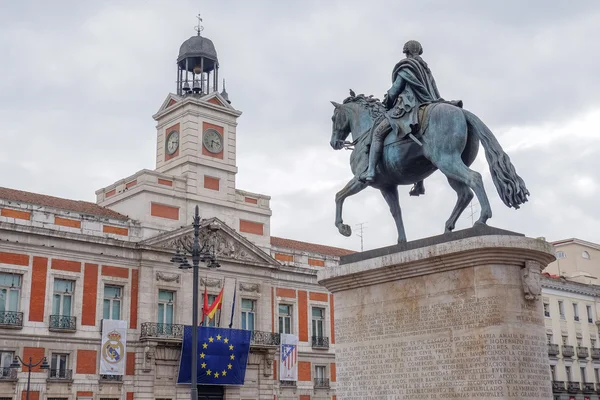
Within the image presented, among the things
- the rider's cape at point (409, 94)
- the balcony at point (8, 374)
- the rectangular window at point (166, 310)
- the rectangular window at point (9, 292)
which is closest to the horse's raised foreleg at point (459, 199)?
the rider's cape at point (409, 94)

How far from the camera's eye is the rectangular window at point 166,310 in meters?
34.8

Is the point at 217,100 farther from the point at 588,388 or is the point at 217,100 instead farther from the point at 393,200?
the point at 393,200

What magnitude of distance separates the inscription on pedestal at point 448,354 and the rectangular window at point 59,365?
24.1 meters

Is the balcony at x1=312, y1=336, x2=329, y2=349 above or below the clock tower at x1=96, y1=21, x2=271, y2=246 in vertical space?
below

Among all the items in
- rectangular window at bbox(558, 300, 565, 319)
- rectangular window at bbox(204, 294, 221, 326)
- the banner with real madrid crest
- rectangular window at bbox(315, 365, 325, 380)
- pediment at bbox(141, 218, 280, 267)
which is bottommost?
rectangular window at bbox(315, 365, 325, 380)

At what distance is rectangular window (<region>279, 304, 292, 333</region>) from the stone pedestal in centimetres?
2972

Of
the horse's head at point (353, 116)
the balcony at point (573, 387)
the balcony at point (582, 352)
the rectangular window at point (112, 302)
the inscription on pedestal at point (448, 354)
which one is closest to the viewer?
the inscription on pedestal at point (448, 354)

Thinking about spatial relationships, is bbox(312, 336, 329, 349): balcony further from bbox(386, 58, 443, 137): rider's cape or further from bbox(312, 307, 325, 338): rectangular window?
bbox(386, 58, 443, 137): rider's cape

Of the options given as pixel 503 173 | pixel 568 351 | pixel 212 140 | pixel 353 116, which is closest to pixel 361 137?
pixel 353 116

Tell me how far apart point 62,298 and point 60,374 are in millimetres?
3101

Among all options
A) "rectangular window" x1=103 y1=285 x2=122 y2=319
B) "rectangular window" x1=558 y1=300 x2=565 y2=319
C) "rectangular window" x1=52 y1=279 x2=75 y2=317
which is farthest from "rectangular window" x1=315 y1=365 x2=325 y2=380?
"rectangular window" x1=558 y1=300 x2=565 y2=319

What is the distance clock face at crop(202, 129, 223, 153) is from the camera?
39562 mm

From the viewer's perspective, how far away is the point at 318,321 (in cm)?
4128

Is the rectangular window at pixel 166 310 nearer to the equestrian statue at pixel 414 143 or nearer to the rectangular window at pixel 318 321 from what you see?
the rectangular window at pixel 318 321
